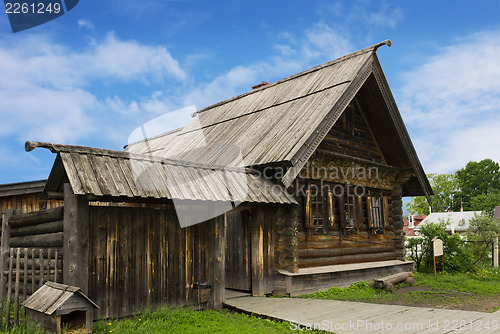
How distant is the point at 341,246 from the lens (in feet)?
45.9

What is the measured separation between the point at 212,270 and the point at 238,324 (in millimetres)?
1858

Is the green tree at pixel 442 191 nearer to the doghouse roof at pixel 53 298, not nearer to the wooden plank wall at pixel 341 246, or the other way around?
the wooden plank wall at pixel 341 246

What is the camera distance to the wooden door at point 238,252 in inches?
473

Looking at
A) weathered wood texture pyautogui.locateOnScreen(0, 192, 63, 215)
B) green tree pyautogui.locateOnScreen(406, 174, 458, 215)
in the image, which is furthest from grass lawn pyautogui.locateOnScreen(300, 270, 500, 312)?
green tree pyautogui.locateOnScreen(406, 174, 458, 215)

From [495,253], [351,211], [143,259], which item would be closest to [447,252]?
[495,253]

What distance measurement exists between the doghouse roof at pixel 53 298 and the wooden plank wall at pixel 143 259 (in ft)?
2.74

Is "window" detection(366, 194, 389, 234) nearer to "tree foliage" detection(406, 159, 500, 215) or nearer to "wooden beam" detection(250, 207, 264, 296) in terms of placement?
"wooden beam" detection(250, 207, 264, 296)

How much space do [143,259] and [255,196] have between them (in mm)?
3069

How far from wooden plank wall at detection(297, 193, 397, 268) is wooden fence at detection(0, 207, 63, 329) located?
661 cm

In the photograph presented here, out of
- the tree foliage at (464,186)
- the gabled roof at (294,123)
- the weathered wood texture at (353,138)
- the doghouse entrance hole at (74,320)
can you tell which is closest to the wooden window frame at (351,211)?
the weathered wood texture at (353,138)

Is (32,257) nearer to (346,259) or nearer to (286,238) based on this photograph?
(286,238)

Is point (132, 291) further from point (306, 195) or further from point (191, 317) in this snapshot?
point (306, 195)

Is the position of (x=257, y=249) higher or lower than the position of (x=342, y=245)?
higher

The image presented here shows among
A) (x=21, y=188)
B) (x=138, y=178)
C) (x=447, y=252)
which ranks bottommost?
(x=447, y=252)
